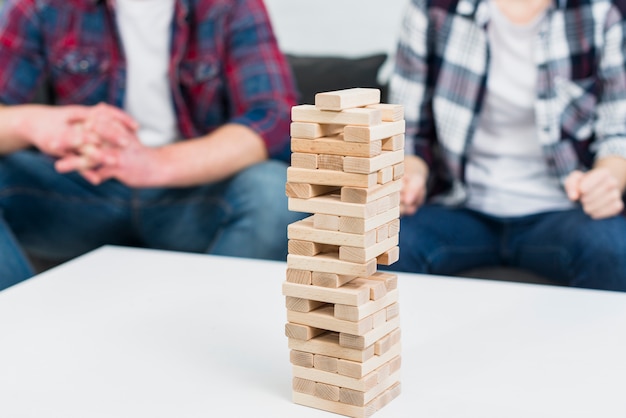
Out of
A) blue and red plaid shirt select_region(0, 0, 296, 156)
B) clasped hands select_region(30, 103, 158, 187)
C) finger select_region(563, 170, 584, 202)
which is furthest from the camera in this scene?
blue and red plaid shirt select_region(0, 0, 296, 156)

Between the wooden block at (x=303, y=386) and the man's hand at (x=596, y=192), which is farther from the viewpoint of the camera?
the man's hand at (x=596, y=192)

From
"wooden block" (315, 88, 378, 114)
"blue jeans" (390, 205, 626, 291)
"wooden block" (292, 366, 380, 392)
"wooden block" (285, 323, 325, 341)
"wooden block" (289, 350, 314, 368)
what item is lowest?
"blue jeans" (390, 205, 626, 291)

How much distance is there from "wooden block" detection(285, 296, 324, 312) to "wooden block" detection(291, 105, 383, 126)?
198 mm

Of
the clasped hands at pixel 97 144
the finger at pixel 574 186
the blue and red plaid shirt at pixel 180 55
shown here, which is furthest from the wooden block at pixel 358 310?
the blue and red plaid shirt at pixel 180 55

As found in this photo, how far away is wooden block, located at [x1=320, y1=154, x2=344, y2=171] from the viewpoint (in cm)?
90

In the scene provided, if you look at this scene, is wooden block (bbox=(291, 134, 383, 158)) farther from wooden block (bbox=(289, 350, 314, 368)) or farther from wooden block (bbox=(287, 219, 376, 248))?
wooden block (bbox=(289, 350, 314, 368))

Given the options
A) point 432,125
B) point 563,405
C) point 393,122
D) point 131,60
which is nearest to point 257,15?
point 131,60

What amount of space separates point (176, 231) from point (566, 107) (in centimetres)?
91

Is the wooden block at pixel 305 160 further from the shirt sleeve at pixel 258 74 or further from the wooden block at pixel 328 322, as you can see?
the shirt sleeve at pixel 258 74

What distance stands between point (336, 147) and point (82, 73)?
4.24ft

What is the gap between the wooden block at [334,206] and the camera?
886 mm

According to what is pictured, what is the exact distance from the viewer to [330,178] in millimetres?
902

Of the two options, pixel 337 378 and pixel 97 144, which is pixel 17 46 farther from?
pixel 337 378

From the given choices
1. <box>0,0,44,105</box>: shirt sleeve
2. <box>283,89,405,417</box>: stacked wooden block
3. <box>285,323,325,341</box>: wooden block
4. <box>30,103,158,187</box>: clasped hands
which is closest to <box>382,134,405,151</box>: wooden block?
<box>283,89,405,417</box>: stacked wooden block
